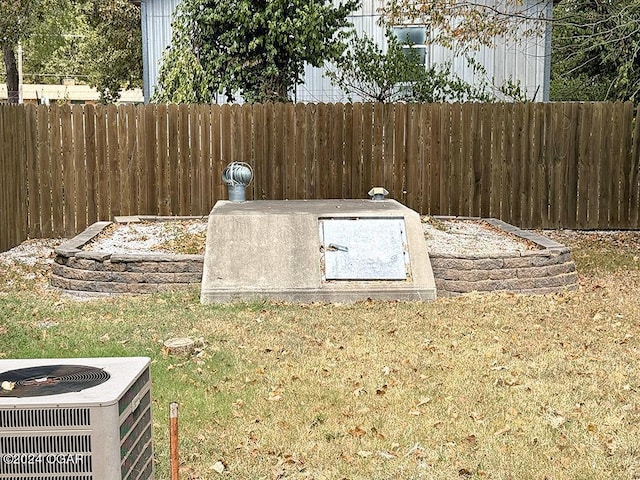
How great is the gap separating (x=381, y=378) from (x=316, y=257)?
3.18 meters

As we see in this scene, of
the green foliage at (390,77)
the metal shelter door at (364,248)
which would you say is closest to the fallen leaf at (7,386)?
the metal shelter door at (364,248)

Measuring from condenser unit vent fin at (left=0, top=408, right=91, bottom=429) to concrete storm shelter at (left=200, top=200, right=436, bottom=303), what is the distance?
5.84 m

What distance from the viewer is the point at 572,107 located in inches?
542

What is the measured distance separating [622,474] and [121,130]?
33.6 feet

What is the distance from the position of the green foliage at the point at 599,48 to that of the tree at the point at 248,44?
14.4 ft

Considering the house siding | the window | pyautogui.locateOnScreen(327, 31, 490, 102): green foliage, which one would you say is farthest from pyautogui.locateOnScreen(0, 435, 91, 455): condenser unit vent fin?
the window

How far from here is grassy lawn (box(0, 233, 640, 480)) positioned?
4.72 meters

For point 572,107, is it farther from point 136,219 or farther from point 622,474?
point 622,474

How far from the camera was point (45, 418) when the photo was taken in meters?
2.84

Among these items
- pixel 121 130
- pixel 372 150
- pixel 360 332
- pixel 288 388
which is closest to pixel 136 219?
pixel 121 130

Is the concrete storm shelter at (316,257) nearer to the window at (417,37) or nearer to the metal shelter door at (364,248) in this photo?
the metal shelter door at (364,248)

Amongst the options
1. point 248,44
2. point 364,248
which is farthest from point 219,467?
point 248,44

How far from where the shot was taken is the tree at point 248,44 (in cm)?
1519

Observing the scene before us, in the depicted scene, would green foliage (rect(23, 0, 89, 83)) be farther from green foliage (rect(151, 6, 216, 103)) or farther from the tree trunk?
green foliage (rect(151, 6, 216, 103))
